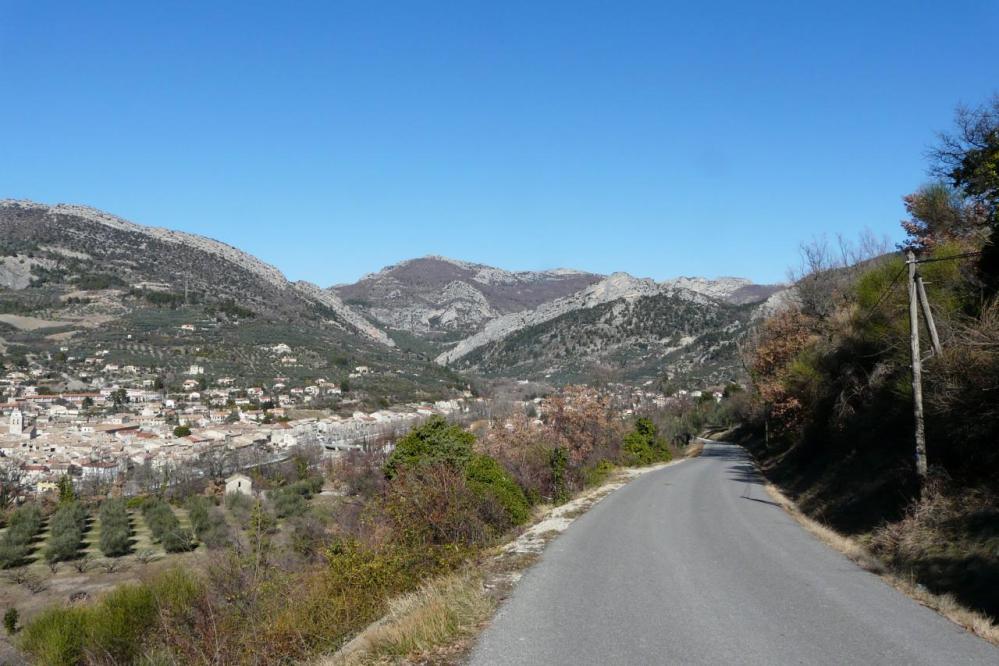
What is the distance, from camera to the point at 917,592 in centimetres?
853

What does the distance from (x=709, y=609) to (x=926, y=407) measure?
1014 cm

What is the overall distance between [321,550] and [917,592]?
8.23m

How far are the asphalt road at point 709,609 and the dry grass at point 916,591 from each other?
191 millimetres

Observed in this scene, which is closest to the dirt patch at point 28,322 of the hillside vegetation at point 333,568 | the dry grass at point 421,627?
the hillside vegetation at point 333,568

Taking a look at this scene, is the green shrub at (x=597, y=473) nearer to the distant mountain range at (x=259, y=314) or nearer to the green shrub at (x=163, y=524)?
the green shrub at (x=163, y=524)

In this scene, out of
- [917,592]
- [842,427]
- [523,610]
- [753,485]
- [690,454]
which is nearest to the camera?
[523,610]

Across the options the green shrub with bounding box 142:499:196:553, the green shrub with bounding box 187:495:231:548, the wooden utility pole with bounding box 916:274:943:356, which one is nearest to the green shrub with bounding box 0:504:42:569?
the green shrub with bounding box 142:499:196:553

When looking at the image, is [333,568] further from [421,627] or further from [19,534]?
[19,534]

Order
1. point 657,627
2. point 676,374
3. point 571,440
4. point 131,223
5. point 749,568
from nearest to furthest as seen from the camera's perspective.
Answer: point 657,627 → point 749,568 → point 571,440 → point 676,374 → point 131,223

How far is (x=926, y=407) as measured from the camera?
1451 centimetres

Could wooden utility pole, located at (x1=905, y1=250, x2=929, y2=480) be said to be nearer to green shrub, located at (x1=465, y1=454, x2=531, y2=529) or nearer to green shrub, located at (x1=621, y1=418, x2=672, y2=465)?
green shrub, located at (x1=465, y1=454, x2=531, y2=529)

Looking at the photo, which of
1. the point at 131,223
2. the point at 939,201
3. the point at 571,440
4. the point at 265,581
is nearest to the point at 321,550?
the point at 265,581

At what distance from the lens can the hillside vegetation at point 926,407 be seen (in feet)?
35.8

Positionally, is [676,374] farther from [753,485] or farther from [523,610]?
[523,610]
